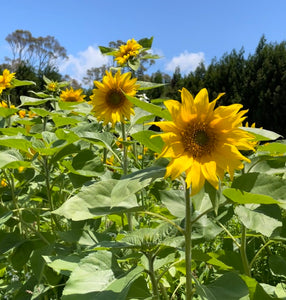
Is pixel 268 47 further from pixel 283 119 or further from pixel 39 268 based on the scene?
pixel 39 268

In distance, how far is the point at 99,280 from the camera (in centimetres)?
85

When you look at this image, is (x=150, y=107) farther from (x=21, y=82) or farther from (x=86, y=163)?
(x=21, y=82)

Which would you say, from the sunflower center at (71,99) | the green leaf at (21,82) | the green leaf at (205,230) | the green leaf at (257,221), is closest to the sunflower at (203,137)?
the green leaf at (257,221)

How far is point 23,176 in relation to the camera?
1629 millimetres

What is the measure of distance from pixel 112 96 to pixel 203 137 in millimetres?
927

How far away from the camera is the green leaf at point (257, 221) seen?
0.92 m

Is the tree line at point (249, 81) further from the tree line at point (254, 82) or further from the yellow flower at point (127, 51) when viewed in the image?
the yellow flower at point (127, 51)

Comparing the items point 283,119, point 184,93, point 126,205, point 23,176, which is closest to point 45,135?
point 23,176

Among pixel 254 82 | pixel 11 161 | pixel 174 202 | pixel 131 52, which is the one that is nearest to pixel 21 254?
pixel 11 161

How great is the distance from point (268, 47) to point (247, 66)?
1.19 meters

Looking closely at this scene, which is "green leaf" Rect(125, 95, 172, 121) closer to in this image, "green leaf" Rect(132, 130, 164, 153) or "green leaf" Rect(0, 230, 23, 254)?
"green leaf" Rect(132, 130, 164, 153)

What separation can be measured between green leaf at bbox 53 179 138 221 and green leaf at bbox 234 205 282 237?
288 millimetres

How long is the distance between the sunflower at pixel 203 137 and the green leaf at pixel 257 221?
0.16 meters

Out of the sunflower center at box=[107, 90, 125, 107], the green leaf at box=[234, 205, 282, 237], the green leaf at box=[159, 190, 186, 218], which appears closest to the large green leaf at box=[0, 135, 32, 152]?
the green leaf at box=[159, 190, 186, 218]
